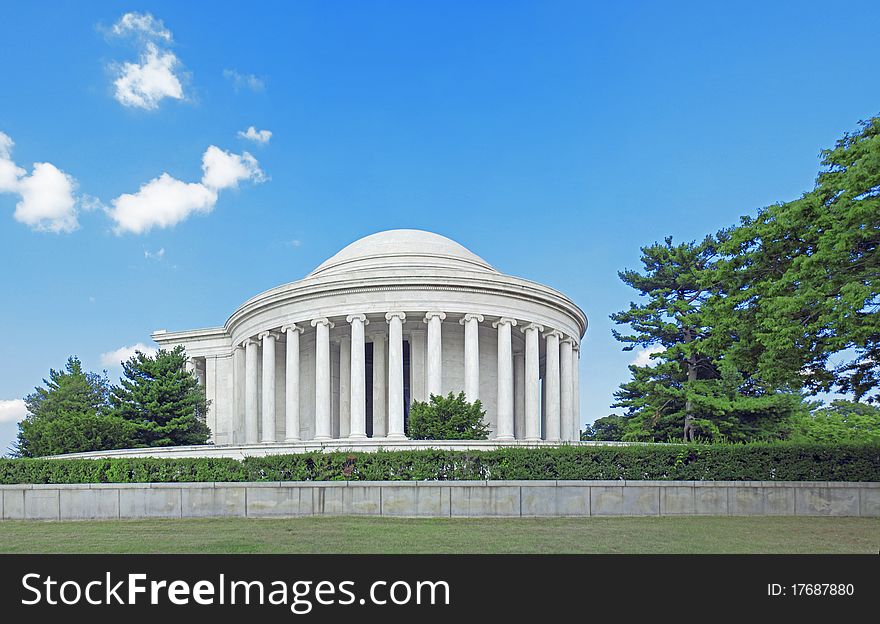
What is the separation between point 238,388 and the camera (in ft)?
197

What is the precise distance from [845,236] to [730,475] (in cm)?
882

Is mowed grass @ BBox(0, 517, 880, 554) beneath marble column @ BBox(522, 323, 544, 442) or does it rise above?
beneath

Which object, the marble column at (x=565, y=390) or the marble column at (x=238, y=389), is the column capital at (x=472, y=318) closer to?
the marble column at (x=565, y=390)

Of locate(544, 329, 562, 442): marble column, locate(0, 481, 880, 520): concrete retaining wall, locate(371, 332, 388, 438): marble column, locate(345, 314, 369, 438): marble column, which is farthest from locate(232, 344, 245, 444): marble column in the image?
locate(0, 481, 880, 520): concrete retaining wall

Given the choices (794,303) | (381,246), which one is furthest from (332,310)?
(794,303)

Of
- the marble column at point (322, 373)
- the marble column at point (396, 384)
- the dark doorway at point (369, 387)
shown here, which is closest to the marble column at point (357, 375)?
the marble column at point (396, 384)

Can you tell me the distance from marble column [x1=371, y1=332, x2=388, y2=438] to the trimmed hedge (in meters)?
27.0

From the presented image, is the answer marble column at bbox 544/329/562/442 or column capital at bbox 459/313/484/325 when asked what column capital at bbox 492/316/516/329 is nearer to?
column capital at bbox 459/313/484/325

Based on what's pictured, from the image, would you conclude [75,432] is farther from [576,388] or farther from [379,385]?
[576,388]

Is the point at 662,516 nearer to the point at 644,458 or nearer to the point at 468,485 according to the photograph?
the point at 644,458

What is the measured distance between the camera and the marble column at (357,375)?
48.7 m

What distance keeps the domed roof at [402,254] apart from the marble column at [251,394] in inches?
272

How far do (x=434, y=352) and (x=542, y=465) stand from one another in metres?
22.5

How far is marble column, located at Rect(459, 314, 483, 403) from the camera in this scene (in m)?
49.1
